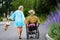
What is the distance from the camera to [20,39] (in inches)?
674

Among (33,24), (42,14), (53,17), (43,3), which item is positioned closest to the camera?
(53,17)

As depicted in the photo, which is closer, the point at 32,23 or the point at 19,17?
the point at 32,23

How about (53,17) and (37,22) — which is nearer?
(53,17)

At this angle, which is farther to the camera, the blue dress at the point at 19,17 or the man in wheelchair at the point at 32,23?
the blue dress at the point at 19,17

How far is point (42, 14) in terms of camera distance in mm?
45938

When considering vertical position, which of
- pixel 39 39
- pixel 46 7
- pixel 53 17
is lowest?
pixel 39 39

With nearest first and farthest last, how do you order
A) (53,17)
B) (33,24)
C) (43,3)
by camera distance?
1. (53,17)
2. (33,24)
3. (43,3)

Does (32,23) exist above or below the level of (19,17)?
below

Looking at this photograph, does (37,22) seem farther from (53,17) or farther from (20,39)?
(53,17)

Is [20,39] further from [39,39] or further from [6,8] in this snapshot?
[6,8]

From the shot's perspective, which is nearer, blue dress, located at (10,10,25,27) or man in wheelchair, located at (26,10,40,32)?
man in wheelchair, located at (26,10,40,32)

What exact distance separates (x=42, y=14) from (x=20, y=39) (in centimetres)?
2897

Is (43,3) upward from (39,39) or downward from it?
upward

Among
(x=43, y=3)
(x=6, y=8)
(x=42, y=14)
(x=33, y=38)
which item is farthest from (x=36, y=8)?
(x=6, y=8)
